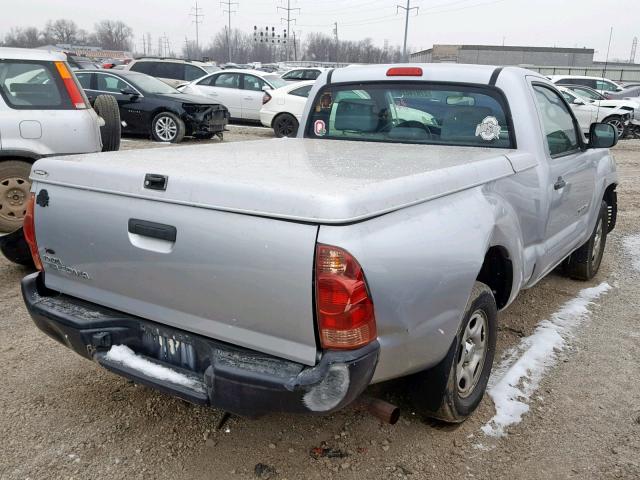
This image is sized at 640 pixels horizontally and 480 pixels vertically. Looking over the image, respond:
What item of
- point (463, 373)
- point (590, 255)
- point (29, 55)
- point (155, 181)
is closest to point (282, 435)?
point (463, 373)

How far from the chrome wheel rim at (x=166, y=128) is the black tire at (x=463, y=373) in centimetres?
1058

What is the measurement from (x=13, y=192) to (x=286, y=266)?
473cm

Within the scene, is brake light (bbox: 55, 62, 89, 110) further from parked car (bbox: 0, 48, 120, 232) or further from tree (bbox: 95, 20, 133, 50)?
tree (bbox: 95, 20, 133, 50)

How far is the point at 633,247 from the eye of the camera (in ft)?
21.6

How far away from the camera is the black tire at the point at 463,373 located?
266cm

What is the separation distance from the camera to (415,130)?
4.02 meters

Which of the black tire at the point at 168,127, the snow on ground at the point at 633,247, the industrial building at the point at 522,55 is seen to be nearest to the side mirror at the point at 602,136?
the snow on ground at the point at 633,247

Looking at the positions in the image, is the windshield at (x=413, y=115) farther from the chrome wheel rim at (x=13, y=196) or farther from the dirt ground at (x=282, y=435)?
the chrome wheel rim at (x=13, y=196)

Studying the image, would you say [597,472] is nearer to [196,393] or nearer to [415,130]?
[196,393]

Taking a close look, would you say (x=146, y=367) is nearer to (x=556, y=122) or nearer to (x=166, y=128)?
(x=556, y=122)

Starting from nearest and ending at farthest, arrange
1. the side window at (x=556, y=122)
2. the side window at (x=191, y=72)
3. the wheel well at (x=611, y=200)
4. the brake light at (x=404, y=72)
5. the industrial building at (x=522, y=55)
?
1. the side window at (x=556, y=122)
2. the brake light at (x=404, y=72)
3. the wheel well at (x=611, y=200)
4. the side window at (x=191, y=72)
5. the industrial building at (x=522, y=55)

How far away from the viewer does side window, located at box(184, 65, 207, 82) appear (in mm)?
18344

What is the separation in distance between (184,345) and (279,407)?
52cm

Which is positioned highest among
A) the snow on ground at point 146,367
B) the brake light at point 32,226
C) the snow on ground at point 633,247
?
the brake light at point 32,226
